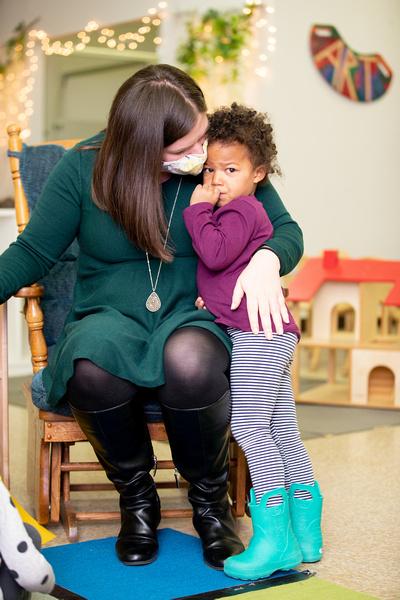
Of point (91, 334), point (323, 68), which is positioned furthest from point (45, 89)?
point (91, 334)

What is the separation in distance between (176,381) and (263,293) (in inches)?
10.3

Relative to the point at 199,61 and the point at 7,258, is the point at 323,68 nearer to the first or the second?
the point at 199,61

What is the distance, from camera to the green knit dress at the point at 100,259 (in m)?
1.91

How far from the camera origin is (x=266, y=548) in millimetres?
1739

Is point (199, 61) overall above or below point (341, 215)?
above

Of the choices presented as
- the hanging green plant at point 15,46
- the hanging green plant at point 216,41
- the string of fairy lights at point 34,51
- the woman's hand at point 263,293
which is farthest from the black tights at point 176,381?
the hanging green plant at point 15,46

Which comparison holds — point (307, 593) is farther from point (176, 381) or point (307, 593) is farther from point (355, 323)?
point (355, 323)

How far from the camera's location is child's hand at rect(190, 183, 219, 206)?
1922 millimetres

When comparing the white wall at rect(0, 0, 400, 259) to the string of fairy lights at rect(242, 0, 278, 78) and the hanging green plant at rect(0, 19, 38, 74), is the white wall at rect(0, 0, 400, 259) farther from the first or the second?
the hanging green plant at rect(0, 19, 38, 74)

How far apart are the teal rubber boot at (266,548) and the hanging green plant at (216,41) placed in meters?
4.30

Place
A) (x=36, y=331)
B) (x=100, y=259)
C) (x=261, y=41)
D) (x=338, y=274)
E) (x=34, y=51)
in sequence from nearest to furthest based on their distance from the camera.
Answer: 1. (x=100, y=259)
2. (x=36, y=331)
3. (x=338, y=274)
4. (x=261, y=41)
5. (x=34, y=51)

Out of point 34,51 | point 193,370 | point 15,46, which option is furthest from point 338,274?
point 15,46

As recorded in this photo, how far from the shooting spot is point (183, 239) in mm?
1981

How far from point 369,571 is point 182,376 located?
0.58 m
